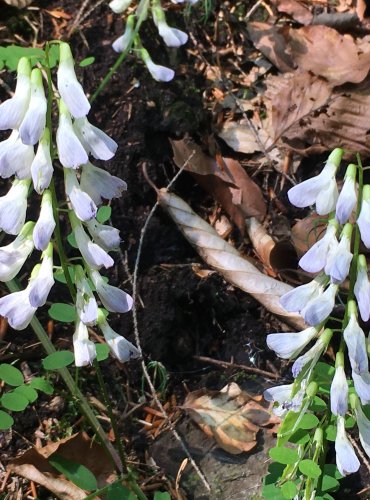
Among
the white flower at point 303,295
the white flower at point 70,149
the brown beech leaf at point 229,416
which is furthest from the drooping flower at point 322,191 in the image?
the brown beech leaf at point 229,416

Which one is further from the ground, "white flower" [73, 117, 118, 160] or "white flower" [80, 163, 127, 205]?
"white flower" [73, 117, 118, 160]

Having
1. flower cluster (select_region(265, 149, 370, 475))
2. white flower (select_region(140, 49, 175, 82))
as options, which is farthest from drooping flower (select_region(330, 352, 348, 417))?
white flower (select_region(140, 49, 175, 82))

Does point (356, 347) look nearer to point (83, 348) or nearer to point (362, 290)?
point (362, 290)

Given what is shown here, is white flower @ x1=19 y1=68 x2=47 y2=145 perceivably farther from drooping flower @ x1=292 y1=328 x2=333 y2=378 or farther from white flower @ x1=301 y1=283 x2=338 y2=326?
drooping flower @ x1=292 y1=328 x2=333 y2=378

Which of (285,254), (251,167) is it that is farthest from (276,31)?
(285,254)

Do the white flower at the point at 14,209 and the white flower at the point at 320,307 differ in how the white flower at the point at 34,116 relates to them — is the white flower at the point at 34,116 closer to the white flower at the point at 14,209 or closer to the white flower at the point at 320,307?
the white flower at the point at 14,209
